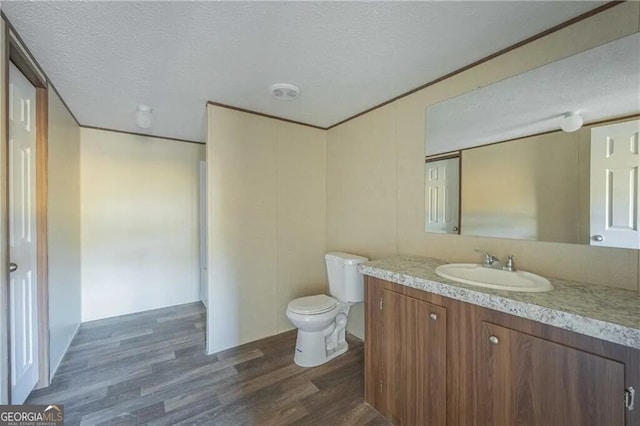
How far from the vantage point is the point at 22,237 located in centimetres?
156

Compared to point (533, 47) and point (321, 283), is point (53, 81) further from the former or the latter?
point (533, 47)

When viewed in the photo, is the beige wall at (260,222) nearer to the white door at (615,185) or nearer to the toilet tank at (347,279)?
the toilet tank at (347,279)

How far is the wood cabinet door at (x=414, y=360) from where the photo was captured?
4.16 ft

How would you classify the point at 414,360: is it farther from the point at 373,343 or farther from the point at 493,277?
the point at 493,277

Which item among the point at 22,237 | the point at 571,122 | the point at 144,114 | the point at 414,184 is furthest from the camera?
the point at 144,114

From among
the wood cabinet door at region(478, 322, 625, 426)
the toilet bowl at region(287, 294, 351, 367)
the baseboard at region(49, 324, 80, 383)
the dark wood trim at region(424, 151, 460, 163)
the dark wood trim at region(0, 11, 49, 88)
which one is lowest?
the baseboard at region(49, 324, 80, 383)

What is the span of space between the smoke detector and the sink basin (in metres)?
1.62

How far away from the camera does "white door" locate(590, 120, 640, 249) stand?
1115 millimetres

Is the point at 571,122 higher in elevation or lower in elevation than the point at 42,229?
higher

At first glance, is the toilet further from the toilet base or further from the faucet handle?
the faucet handle

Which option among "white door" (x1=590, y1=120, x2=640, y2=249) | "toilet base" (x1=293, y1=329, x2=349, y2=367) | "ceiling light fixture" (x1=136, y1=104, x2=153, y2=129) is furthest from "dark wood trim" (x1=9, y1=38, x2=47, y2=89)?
"white door" (x1=590, y1=120, x2=640, y2=249)

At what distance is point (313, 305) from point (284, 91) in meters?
1.71

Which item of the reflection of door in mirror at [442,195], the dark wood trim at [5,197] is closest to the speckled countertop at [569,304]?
the reflection of door in mirror at [442,195]

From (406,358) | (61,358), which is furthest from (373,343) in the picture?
(61,358)
